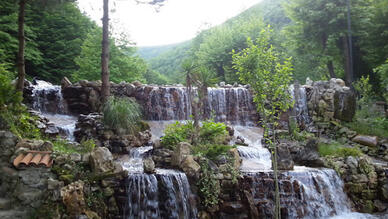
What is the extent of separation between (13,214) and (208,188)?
3.82 metres

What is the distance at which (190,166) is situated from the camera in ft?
22.4

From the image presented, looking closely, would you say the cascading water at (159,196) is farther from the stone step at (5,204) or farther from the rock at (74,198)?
the stone step at (5,204)

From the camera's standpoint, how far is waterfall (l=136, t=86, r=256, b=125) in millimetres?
13039

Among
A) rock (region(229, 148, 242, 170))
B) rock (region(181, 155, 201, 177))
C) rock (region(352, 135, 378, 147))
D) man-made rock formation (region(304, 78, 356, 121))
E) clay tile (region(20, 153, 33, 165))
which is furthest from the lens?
man-made rock formation (region(304, 78, 356, 121))

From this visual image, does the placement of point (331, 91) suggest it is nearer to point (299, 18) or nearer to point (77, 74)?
point (299, 18)

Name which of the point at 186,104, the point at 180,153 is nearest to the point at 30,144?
the point at 180,153

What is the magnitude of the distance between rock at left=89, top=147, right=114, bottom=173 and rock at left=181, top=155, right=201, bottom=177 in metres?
1.75

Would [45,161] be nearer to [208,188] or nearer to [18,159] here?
[18,159]

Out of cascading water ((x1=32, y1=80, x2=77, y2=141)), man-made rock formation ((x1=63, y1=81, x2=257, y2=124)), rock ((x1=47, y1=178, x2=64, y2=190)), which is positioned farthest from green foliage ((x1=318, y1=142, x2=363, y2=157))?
cascading water ((x1=32, y1=80, x2=77, y2=141))

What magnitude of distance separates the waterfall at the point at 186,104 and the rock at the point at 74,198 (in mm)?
7553

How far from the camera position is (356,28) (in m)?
16.1

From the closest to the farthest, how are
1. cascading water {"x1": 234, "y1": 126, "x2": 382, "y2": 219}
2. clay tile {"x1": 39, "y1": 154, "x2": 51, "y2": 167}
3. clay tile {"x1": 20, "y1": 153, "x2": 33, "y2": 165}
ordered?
clay tile {"x1": 20, "y1": 153, "x2": 33, "y2": 165}
clay tile {"x1": 39, "y1": 154, "x2": 51, "y2": 167}
cascading water {"x1": 234, "y1": 126, "x2": 382, "y2": 219}

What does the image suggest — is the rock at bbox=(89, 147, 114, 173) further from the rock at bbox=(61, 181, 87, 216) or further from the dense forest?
the dense forest

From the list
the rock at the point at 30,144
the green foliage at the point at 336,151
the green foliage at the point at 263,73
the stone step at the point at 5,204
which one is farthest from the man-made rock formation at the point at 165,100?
the stone step at the point at 5,204
